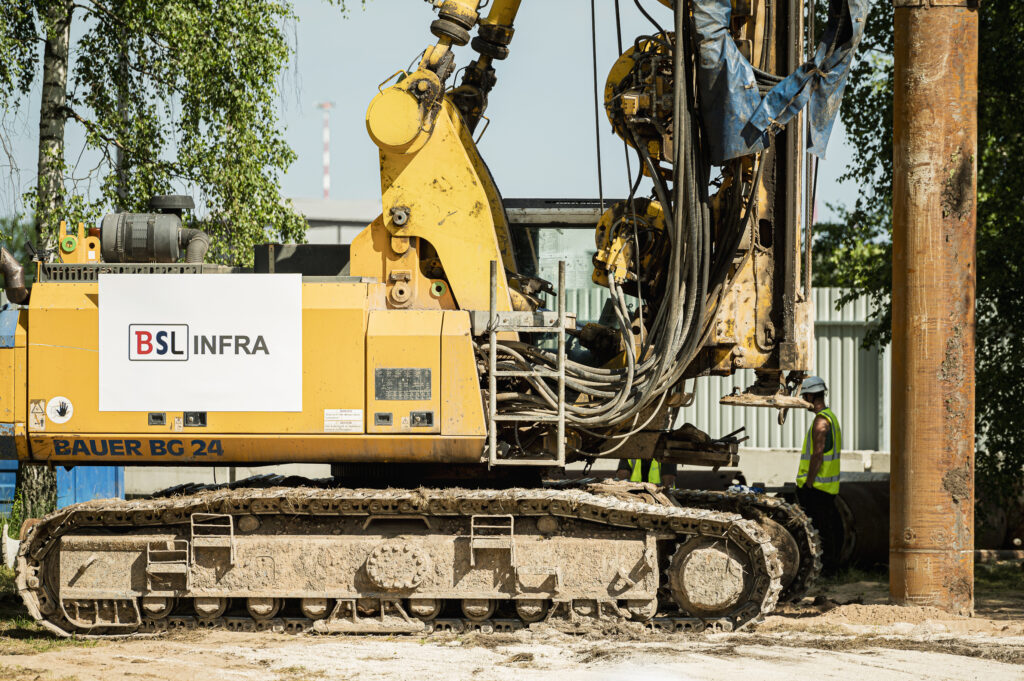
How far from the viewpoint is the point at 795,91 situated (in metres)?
8.38

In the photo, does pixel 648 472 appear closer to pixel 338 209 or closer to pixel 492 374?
pixel 492 374

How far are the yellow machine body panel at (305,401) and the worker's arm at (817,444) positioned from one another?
4.20m

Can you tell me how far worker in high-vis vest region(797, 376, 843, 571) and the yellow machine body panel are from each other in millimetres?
4264

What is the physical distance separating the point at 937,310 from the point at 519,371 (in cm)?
311

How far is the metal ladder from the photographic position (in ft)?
27.3

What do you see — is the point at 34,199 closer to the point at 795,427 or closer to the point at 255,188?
the point at 255,188

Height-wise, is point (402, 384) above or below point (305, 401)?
above

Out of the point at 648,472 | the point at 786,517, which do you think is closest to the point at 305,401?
the point at 786,517

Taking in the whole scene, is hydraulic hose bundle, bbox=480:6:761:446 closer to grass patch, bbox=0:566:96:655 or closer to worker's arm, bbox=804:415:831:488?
worker's arm, bbox=804:415:831:488

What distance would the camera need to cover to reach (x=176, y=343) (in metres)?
8.38

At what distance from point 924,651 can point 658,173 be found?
3.81 m

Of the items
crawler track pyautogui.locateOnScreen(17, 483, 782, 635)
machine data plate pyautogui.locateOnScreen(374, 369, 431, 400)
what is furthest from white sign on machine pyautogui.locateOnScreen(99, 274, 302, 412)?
crawler track pyautogui.locateOnScreen(17, 483, 782, 635)

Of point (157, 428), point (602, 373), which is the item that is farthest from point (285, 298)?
point (602, 373)

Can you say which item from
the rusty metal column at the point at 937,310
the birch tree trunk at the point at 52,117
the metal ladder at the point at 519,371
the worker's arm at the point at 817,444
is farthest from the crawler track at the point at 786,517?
the birch tree trunk at the point at 52,117
